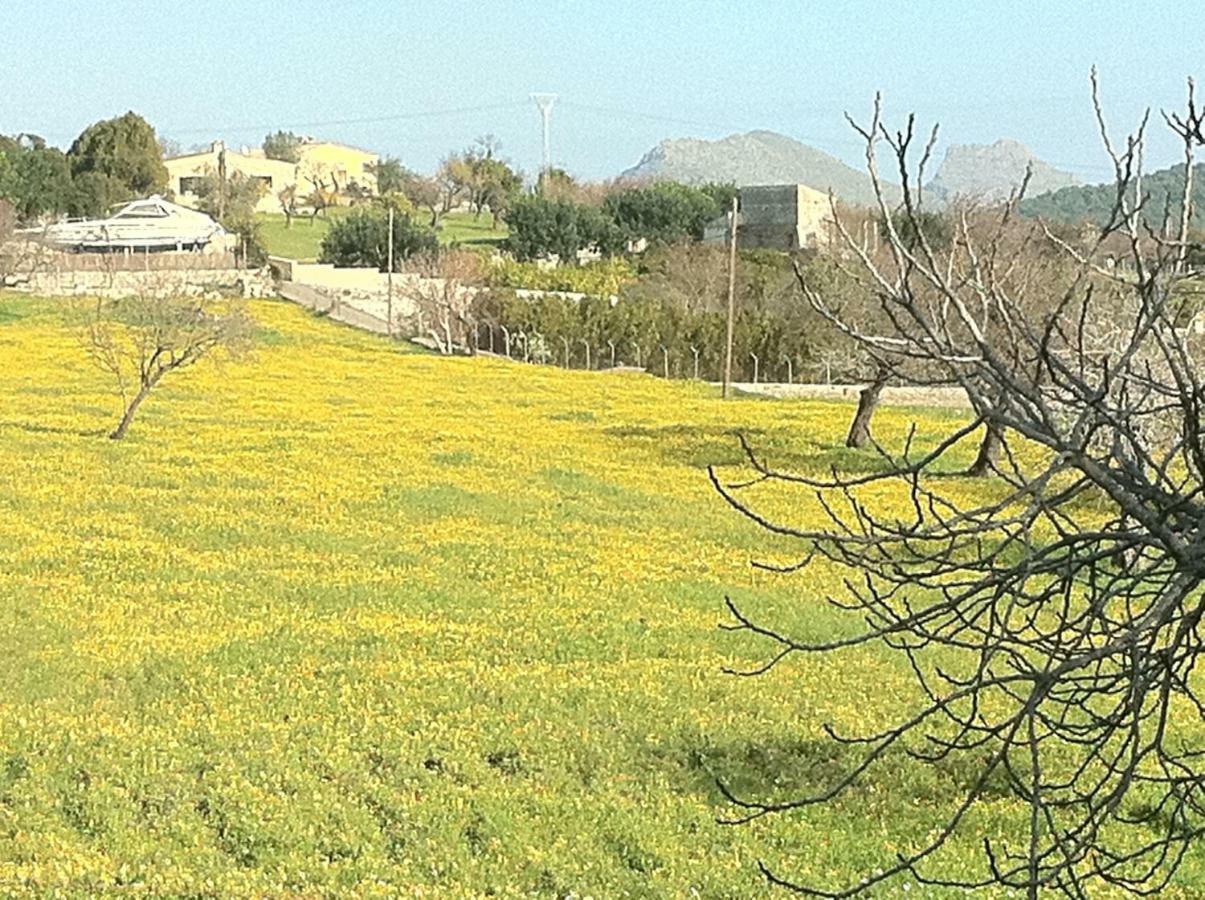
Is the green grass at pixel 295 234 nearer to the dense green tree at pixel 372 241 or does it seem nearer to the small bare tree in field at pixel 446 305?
the dense green tree at pixel 372 241

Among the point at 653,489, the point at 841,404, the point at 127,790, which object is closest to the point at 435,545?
the point at 653,489

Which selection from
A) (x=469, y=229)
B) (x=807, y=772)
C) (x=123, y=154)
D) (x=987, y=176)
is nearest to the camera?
(x=987, y=176)

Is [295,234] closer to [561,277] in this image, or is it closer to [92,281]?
[561,277]

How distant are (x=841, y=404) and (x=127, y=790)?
32.6m

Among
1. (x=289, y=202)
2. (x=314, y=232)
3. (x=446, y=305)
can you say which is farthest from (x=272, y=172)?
(x=446, y=305)

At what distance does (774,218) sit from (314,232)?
3255 centimetres

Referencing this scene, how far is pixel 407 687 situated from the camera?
39.5 ft

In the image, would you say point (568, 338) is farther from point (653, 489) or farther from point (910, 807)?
point (910, 807)

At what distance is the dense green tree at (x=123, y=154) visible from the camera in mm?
92062

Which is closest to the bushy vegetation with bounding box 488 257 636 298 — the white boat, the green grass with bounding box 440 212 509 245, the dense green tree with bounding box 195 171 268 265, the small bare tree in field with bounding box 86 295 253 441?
the dense green tree with bounding box 195 171 268 265

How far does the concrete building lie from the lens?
79250mm

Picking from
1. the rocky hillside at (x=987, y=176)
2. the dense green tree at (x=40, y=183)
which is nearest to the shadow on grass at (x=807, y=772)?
the rocky hillside at (x=987, y=176)

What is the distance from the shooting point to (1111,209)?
125 inches

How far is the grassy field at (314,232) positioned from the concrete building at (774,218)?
16404 mm
